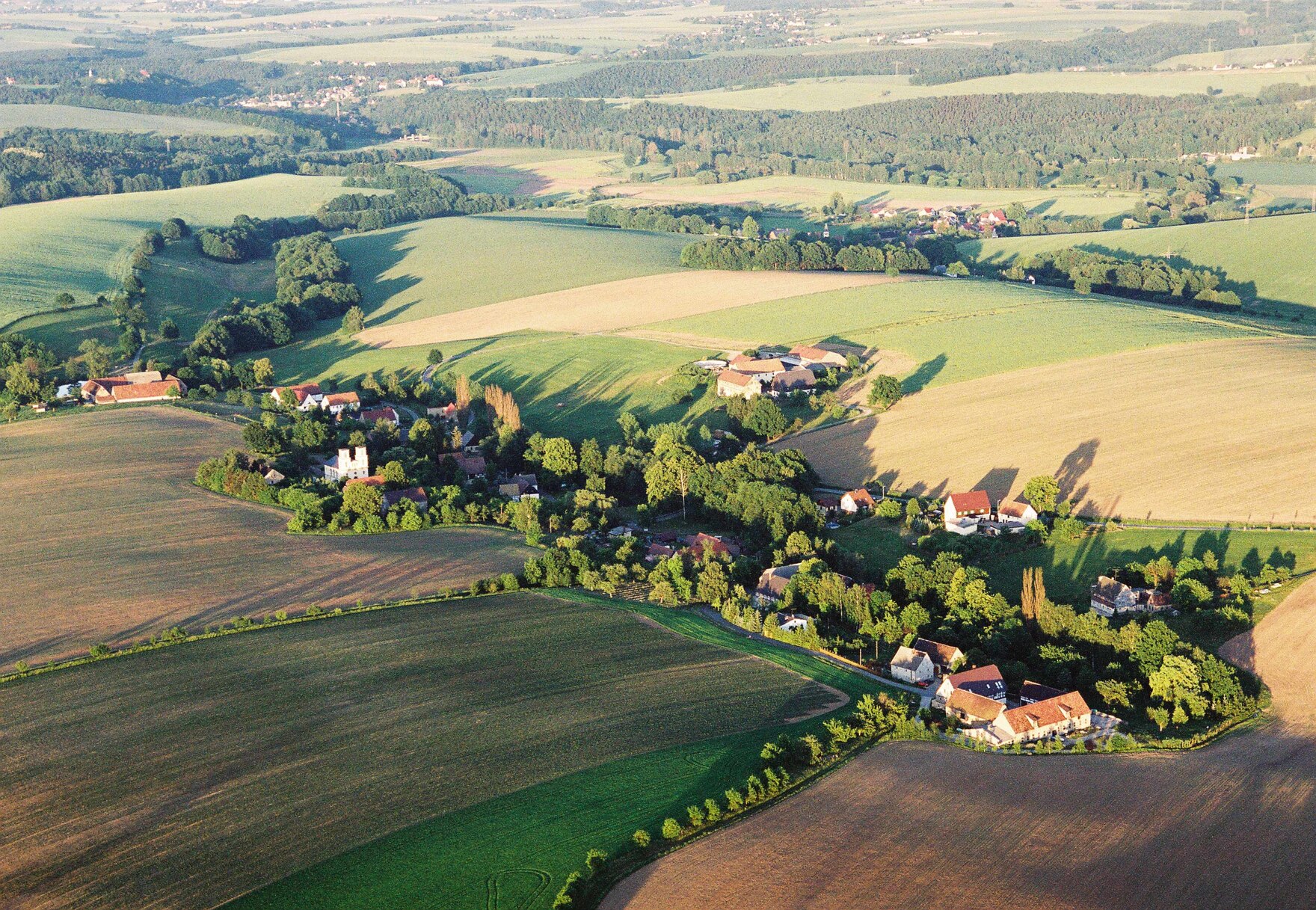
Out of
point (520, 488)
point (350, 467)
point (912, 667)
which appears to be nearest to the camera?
point (912, 667)

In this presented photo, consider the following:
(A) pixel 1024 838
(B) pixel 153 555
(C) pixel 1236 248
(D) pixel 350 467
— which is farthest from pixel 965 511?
(C) pixel 1236 248

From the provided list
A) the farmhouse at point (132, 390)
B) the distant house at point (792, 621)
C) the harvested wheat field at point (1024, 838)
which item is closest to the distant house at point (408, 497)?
the distant house at point (792, 621)

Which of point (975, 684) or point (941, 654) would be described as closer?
point (975, 684)

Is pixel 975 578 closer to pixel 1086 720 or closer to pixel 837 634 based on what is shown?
pixel 837 634

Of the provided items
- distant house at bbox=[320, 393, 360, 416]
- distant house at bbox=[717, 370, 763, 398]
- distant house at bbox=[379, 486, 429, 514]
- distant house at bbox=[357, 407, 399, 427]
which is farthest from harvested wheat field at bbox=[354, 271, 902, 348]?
distant house at bbox=[379, 486, 429, 514]

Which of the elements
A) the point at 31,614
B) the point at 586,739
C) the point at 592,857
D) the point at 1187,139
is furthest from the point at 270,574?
the point at 1187,139

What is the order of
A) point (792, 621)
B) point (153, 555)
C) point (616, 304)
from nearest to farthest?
point (792, 621) < point (153, 555) < point (616, 304)

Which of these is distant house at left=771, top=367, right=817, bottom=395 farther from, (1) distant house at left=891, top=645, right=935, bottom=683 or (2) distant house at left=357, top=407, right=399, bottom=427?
(1) distant house at left=891, top=645, right=935, bottom=683

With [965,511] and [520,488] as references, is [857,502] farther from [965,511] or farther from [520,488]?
[520,488]
